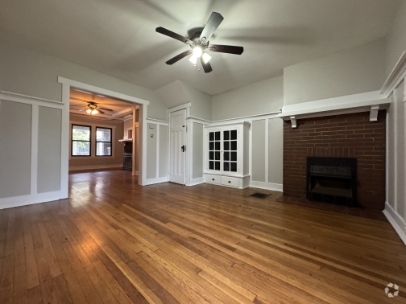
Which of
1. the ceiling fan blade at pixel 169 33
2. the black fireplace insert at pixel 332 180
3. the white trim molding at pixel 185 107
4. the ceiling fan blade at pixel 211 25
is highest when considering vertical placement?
the ceiling fan blade at pixel 211 25

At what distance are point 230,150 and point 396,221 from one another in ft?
9.60

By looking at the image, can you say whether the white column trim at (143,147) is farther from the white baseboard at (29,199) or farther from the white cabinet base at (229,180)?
the white cabinet base at (229,180)

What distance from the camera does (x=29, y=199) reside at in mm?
2672

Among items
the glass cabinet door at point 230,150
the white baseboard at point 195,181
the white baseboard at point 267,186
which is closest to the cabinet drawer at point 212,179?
the white baseboard at point 195,181

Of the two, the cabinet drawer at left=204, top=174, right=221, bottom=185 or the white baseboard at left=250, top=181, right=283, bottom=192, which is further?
the cabinet drawer at left=204, top=174, right=221, bottom=185

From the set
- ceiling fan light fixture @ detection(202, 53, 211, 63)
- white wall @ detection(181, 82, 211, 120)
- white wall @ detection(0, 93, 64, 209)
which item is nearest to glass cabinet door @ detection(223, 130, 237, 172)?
white wall @ detection(181, 82, 211, 120)

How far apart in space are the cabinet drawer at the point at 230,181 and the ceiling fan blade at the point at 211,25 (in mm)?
3020

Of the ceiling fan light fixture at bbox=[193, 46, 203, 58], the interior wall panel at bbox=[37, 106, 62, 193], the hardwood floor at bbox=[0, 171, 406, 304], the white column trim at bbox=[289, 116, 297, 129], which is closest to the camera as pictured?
the hardwood floor at bbox=[0, 171, 406, 304]

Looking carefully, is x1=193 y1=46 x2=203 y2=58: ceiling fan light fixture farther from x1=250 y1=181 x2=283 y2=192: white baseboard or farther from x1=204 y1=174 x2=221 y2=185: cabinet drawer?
x1=250 y1=181 x2=283 y2=192: white baseboard

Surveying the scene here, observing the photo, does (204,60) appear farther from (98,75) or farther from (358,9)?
(98,75)

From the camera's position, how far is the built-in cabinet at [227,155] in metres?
Result: 3.94

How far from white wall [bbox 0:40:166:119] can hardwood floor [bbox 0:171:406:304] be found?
2035 millimetres

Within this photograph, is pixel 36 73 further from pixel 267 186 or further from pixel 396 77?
pixel 396 77

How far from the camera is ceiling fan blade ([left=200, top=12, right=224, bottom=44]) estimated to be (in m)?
1.78
